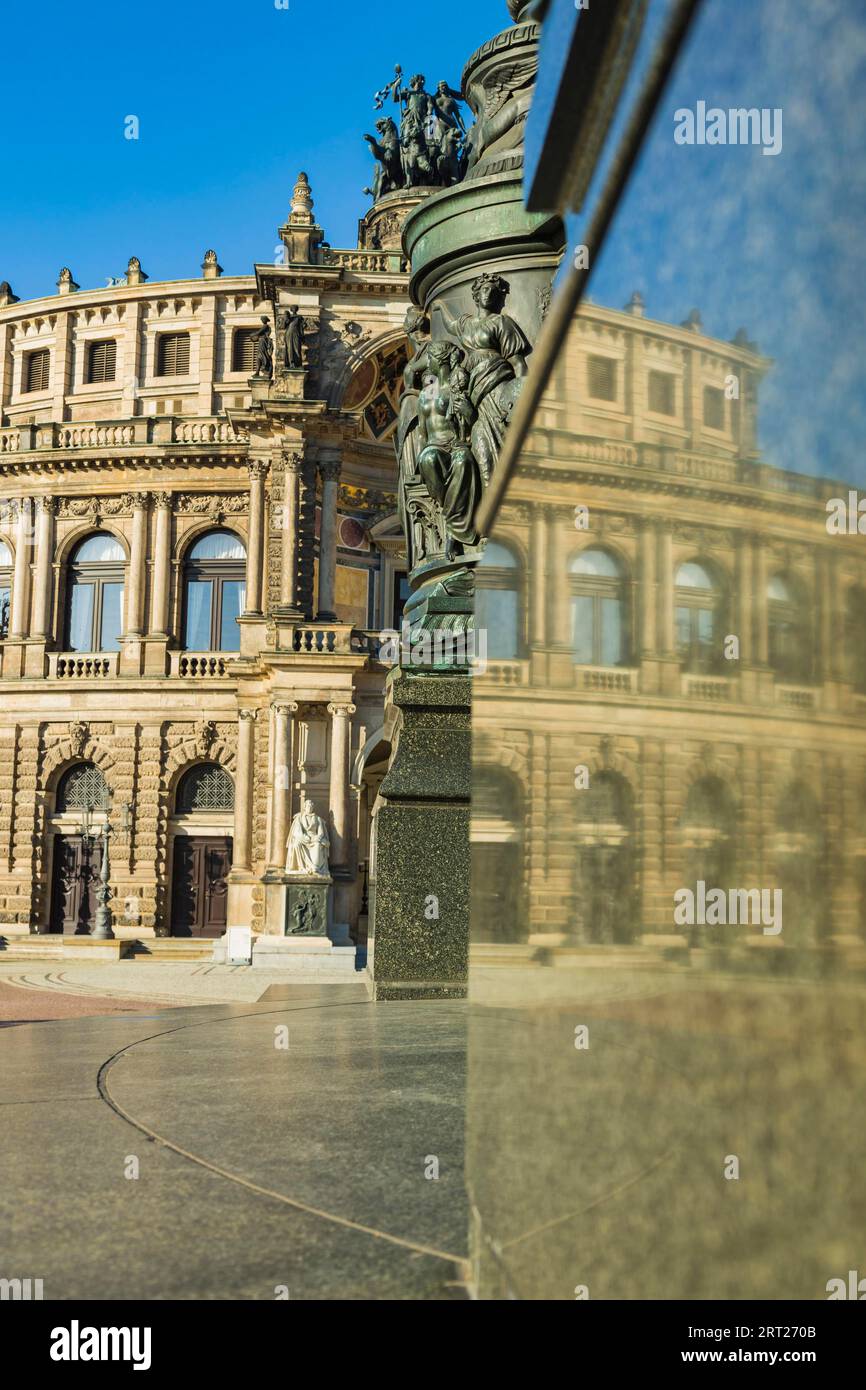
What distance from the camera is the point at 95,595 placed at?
40.2 meters

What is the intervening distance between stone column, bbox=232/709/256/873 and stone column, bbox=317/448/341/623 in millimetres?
3569

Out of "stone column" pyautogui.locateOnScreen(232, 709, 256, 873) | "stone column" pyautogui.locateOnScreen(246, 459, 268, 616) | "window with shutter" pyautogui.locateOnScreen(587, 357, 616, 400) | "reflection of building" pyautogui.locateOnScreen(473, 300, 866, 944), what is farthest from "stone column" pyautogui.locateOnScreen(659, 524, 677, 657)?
"stone column" pyautogui.locateOnScreen(246, 459, 268, 616)

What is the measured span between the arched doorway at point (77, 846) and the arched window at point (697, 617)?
38761 millimetres

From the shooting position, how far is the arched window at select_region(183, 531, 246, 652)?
39.2 m

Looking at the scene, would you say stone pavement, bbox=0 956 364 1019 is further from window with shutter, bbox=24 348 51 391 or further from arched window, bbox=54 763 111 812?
window with shutter, bbox=24 348 51 391

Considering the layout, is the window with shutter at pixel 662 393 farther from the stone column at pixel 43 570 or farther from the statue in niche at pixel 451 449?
the stone column at pixel 43 570

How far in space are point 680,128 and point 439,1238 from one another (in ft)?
6.56

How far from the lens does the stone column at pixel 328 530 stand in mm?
34906

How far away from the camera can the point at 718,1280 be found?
1120 millimetres

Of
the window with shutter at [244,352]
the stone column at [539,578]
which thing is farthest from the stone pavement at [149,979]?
the window with shutter at [244,352]

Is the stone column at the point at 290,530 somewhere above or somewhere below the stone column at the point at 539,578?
above

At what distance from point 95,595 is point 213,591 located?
375cm

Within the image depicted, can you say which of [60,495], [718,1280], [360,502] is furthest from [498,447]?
[60,495]

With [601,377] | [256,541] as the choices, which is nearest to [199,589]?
[256,541]
